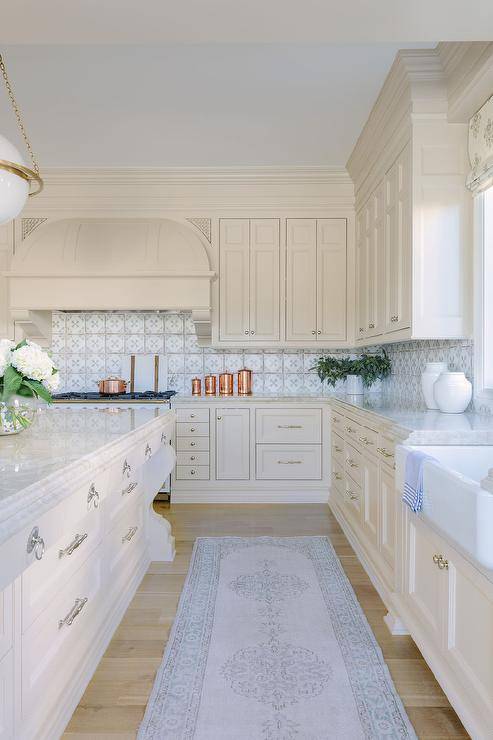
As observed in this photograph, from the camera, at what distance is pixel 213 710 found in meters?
1.65

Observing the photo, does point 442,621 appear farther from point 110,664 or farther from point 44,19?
point 44,19

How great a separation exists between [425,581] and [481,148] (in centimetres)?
206

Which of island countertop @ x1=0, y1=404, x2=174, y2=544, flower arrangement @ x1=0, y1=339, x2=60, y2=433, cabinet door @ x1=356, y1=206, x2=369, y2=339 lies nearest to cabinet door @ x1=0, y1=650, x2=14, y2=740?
island countertop @ x1=0, y1=404, x2=174, y2=544

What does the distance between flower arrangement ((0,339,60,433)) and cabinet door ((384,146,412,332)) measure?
1934mm

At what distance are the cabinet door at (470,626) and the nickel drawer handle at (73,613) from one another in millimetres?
1153

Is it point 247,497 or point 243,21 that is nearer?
point 243,21

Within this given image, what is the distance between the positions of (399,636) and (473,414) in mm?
1121

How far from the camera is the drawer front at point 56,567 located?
1.27 meters

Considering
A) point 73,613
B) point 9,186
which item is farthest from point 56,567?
point 9,186

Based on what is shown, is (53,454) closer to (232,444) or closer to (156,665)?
(156,665)

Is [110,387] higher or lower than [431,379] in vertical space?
lower

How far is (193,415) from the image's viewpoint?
422 centimetres

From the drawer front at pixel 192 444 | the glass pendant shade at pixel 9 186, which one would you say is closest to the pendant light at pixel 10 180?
the glass pendant shade at pixel 9 186

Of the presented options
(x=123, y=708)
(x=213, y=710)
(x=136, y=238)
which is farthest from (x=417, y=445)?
(x=136, y=238)
